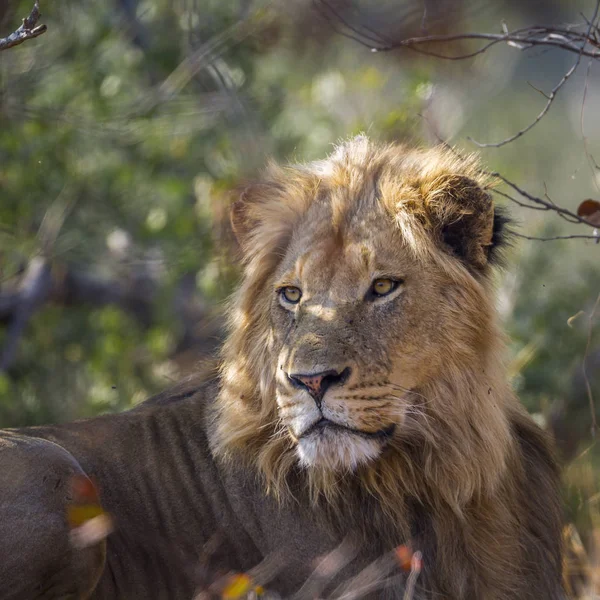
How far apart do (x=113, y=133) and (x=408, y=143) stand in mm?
4524

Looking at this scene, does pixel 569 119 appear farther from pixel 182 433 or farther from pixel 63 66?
pixel 182 433

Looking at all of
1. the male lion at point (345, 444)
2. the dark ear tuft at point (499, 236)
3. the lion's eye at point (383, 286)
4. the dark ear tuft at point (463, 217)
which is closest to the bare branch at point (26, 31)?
the male lion at point (345, 444)

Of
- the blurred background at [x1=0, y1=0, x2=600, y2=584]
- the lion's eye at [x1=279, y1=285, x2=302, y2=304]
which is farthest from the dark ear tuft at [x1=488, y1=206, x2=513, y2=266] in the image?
the blurred background at [x1=0, y1=0, x2=600, y2=584]

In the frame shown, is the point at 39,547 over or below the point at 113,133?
below

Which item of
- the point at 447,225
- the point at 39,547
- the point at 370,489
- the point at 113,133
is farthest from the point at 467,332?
the point at 113,133

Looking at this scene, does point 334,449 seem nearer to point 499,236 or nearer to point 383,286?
point 383,286

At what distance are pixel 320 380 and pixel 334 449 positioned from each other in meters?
0.30

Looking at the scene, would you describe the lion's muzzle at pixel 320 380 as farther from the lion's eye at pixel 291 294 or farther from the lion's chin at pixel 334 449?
the lion's eye at pixel 291 294

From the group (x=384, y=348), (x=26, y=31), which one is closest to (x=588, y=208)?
(x=384, y=348)

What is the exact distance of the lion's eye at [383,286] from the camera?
399cm

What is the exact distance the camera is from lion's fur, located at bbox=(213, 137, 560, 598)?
4.04 metres

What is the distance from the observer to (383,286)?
4.00 metres

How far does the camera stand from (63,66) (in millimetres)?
9008

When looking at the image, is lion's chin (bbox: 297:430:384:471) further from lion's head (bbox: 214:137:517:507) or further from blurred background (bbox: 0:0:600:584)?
blurred background (bbox: 0:0:600:584)
